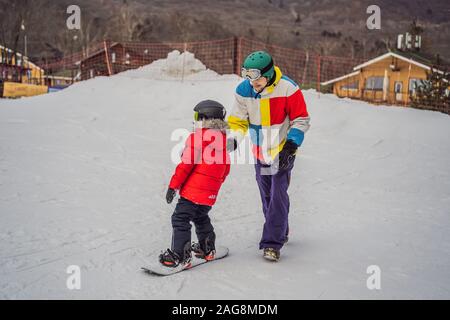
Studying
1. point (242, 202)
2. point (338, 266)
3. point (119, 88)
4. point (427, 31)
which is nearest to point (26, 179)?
point (242, 202)

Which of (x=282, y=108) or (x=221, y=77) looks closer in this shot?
(x=282, y=108)

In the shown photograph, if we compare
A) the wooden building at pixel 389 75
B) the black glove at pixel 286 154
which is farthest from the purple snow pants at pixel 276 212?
the wooden building at pixel 389 75

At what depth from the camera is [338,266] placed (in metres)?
3.42

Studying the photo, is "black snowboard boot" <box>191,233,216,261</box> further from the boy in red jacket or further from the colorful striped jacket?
the colorful striped jacket

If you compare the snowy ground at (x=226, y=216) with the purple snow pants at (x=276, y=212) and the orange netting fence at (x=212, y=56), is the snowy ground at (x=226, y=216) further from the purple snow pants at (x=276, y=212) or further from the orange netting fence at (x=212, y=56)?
the orange netting fence at (x=212, y=56)

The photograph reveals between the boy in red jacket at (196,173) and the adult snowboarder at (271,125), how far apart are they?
15 centimetres

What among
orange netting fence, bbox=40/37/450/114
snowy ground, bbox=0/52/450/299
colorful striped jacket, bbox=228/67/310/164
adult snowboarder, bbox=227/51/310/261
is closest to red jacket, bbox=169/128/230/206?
adult snowboarder, bbox=227/51/310/261

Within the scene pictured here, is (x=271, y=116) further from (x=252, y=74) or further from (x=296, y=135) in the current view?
(x=252, y=74)

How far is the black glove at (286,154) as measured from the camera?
11.1 ft

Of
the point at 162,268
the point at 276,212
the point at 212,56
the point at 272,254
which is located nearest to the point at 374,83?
the point at 212,56

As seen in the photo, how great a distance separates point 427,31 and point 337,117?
126 ft

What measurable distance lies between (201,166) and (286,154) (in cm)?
64

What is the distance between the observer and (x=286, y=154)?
337 cm

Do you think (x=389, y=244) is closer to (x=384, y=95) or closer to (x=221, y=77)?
(x=221, y=77)
